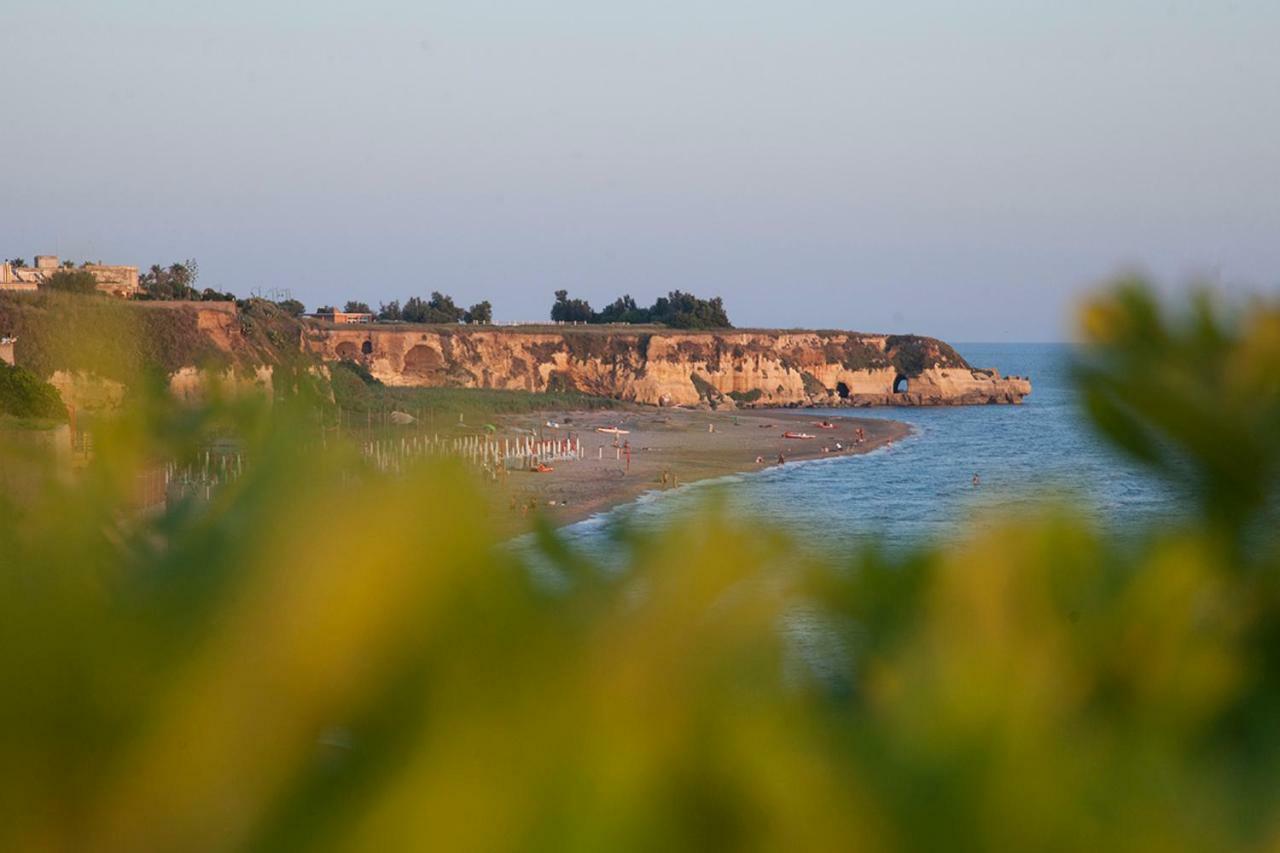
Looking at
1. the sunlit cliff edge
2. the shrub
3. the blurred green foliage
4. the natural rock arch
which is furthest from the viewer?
the sunlit cliff edge

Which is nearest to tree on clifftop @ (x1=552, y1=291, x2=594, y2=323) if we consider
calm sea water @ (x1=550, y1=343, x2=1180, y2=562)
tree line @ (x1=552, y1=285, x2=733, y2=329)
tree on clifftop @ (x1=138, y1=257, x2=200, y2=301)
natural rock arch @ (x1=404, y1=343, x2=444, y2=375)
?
tree line @ (x1=552, y1=285, x2=733, y2=329)

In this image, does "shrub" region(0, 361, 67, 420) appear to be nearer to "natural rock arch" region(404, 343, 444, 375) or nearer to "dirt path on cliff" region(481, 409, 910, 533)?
"dirt path on cliff" region(481, 409, 910, 533)

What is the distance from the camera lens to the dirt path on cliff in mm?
35406

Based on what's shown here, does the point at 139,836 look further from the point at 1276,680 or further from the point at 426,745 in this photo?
the point at 1276,680

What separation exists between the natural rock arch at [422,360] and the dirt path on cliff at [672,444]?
12308 millimetres

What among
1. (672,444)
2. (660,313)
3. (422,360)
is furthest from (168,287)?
(660,313)

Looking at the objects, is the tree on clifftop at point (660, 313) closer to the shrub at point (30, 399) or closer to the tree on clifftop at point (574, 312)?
the tree on clifftop at point (574, 312)

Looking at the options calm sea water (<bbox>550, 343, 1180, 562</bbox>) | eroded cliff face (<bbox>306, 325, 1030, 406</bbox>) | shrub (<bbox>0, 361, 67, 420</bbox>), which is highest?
shrub (<bbox>0, 361, 67, 420</bbox>)

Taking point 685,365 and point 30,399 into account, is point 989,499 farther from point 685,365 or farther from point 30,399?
point 685,365

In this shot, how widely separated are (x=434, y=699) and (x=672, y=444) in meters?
52.1

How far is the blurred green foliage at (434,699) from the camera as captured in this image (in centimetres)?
78

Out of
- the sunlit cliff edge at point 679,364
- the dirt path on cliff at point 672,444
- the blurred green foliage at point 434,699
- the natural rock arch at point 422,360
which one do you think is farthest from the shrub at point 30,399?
the natural rock arch at point 422,360

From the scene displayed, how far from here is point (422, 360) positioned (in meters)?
78.7

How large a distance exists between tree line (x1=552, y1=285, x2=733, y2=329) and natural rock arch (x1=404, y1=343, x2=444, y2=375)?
20.6m
